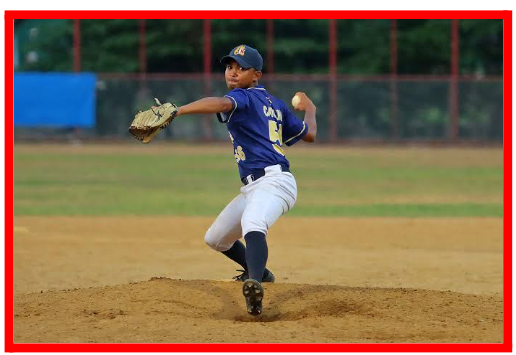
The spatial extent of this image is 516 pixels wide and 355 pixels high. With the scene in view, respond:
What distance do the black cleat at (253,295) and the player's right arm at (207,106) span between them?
1.01m

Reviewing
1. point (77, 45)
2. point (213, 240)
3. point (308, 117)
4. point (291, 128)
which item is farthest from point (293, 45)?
point (213, 240)

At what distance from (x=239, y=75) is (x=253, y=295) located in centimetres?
141

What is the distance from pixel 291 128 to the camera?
251 inches

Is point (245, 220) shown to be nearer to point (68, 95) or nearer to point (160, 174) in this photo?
point (160, 174)

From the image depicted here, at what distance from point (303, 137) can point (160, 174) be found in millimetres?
Result: 13960

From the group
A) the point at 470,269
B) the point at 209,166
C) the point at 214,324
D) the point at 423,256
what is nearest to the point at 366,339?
the point at 214,324

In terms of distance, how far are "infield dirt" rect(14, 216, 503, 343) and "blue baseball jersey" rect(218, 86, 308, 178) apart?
938 millimetres

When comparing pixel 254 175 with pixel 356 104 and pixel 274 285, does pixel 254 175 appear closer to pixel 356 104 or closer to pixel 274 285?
pixel 274 285

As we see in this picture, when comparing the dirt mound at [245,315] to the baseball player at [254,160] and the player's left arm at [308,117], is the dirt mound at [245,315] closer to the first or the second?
the baseball player at [254,160]

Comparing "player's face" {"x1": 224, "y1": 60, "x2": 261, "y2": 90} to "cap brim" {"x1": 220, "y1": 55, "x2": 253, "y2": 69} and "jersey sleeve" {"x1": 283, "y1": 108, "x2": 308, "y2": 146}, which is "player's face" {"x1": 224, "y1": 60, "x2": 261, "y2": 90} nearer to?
"cap brim" {"x1": 220, "y1": 55, "x2": 253, "y2": 69}

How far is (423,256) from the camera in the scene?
9461 mm

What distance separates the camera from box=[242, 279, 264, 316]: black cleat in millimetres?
5613

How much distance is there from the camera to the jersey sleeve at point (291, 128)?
6324mm

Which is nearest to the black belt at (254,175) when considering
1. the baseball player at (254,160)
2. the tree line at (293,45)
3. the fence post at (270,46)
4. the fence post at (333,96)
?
the baseball player at (254,160)
